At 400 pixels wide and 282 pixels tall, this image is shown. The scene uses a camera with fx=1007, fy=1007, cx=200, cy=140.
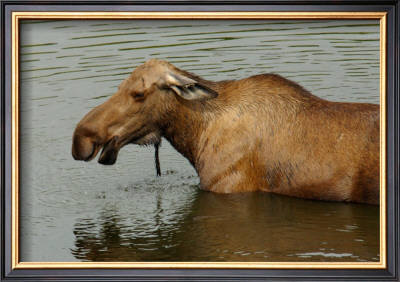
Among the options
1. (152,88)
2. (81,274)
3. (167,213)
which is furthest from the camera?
(152,88)

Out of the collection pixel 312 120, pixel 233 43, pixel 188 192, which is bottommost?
pixel 188 192

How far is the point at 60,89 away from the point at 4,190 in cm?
83

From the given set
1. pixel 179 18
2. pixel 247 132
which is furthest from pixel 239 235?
pixel 179 18

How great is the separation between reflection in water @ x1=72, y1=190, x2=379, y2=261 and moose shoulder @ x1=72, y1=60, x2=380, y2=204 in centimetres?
31

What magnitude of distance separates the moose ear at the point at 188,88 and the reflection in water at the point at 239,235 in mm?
843

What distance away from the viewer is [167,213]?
7371 mm

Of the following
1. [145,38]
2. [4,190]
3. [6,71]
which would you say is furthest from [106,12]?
[4,190]

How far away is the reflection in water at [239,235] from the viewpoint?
698cm

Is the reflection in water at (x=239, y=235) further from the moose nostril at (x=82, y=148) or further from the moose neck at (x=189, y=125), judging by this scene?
the moose neck at (x=189, y=125)

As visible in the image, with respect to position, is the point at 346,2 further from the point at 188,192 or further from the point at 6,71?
the point at 6,71

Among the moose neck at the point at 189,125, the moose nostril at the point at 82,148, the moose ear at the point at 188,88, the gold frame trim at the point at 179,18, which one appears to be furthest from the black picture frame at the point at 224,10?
the moose neck at the point at 189,125

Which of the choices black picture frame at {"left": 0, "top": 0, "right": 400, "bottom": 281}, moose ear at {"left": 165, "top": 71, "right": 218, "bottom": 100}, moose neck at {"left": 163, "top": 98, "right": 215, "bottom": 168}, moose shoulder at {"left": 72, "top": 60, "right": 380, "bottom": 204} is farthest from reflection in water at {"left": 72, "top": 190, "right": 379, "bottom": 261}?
moose ear at {"left": 165, "top": 71, "right": 218, "bottom": 100}

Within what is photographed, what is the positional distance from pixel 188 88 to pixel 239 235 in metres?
1.25

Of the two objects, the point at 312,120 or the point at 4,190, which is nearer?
the point at 4,190
